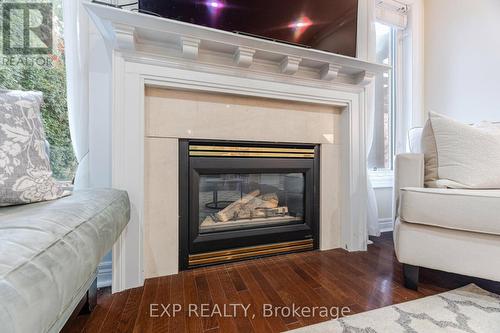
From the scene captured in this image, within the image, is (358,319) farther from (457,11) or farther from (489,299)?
(457,11)

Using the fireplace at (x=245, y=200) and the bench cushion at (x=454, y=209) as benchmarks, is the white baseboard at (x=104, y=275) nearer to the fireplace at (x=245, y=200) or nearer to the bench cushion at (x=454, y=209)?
the fireplace at (x=245, y=200)

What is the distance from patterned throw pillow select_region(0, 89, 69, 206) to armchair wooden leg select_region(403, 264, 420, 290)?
1.58 m

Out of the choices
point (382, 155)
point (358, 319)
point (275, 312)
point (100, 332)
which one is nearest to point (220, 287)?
point (275, 312)

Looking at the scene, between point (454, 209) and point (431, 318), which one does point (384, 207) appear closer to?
point (454, 209)

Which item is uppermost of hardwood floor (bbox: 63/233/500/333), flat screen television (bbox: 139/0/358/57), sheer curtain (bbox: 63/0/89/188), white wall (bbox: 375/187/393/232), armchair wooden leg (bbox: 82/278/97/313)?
flat screen television (bbox: 139/0/358/57)

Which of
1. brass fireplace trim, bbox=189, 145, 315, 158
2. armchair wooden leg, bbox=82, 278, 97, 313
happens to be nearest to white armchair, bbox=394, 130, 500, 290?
brass fireplace trim, bbox=189, 145, 315, 158

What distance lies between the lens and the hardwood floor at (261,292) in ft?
2.93

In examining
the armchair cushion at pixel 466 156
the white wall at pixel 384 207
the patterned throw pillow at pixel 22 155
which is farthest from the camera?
the white wall at pixel 384 207

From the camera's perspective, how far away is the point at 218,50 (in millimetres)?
1335

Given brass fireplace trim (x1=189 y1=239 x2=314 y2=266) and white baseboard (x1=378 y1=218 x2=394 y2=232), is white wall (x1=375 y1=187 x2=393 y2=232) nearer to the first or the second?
white baseboard (x1=378 y1=218 x2=394 y2=232)

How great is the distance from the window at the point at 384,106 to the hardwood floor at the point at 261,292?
41.7 inches

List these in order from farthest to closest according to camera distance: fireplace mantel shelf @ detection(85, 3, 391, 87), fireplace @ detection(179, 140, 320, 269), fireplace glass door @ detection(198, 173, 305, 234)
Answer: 1. fireplace glass door @ detection(198, 173, 305, 234)
2. fireplace @ detection(179, 140, 320, 269)
3. fireplace mantel shelf @ detection(85, 3, 391, 87)

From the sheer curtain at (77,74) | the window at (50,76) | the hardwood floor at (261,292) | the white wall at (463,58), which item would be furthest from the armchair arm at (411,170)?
the window at (50,76)

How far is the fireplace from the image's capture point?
4.50 feet
